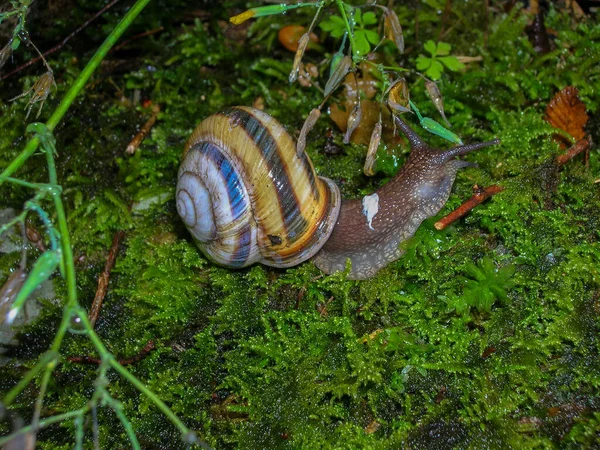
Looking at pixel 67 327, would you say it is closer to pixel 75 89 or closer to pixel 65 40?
pixel 75 89

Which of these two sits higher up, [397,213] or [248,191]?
[248,191]

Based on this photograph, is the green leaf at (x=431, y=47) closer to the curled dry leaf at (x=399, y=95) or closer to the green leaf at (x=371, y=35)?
the green leaf at (x=371, y=35)

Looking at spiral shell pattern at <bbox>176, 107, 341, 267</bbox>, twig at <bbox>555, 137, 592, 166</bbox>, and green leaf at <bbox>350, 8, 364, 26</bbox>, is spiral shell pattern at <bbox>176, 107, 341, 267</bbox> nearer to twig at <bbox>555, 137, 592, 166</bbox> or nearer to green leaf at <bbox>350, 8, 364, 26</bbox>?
green leaf at <bbox>350, 8, 364, 26</bbox>

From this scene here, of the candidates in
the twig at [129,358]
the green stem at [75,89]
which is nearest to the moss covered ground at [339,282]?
the twig at [129,358]

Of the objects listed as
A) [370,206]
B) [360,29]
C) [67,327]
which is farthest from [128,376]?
[360,29]

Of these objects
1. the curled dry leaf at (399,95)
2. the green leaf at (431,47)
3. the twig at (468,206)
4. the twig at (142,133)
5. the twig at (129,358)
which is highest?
the curled dry leaf at (399,95)

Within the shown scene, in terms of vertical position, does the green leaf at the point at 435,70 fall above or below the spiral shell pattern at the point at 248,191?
below

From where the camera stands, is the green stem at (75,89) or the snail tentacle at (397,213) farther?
the snail tentacle at (397,213)
